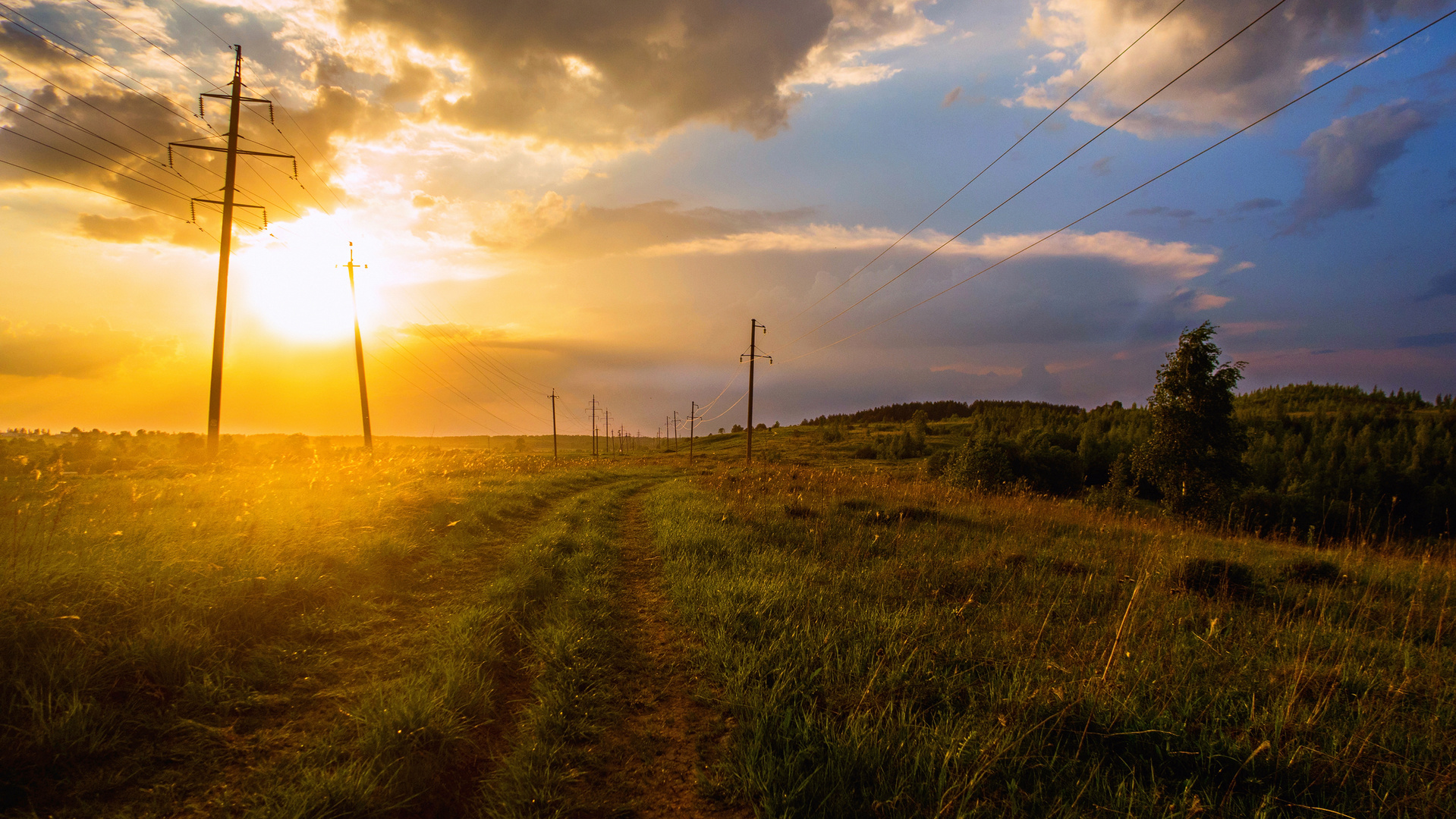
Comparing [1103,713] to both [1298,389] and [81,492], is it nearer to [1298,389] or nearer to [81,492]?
[81,492]

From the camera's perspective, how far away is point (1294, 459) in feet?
257

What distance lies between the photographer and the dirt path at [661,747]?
323cm

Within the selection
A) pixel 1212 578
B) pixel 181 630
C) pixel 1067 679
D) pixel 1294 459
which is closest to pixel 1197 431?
pixel 1212 578

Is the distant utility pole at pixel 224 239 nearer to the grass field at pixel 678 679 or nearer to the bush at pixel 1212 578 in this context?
the grass field at pixel 678 679

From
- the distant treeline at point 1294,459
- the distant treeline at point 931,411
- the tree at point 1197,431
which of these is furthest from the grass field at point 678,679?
the distant treeline at point 931,411

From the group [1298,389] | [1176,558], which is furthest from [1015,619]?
[1298,389]

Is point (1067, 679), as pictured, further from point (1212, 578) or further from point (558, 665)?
point (1212, 578)

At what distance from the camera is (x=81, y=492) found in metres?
9.50

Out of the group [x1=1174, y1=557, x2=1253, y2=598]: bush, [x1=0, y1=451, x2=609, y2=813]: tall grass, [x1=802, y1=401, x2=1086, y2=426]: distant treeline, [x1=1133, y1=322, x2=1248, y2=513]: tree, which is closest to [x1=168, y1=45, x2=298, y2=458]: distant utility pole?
[x1=0, y1=451, x2=609, y2=813]: tall grass

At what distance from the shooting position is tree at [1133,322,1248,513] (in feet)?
106

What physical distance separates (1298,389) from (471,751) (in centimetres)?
23788

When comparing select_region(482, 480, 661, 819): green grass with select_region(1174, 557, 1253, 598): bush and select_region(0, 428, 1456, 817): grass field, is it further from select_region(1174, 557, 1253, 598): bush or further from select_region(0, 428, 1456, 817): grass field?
select_region(1174, 557, 1253, 598): bush

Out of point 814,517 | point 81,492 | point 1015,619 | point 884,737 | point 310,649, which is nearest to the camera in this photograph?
point 884,737

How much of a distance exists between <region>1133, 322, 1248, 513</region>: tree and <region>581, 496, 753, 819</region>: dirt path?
3793 centimetres
